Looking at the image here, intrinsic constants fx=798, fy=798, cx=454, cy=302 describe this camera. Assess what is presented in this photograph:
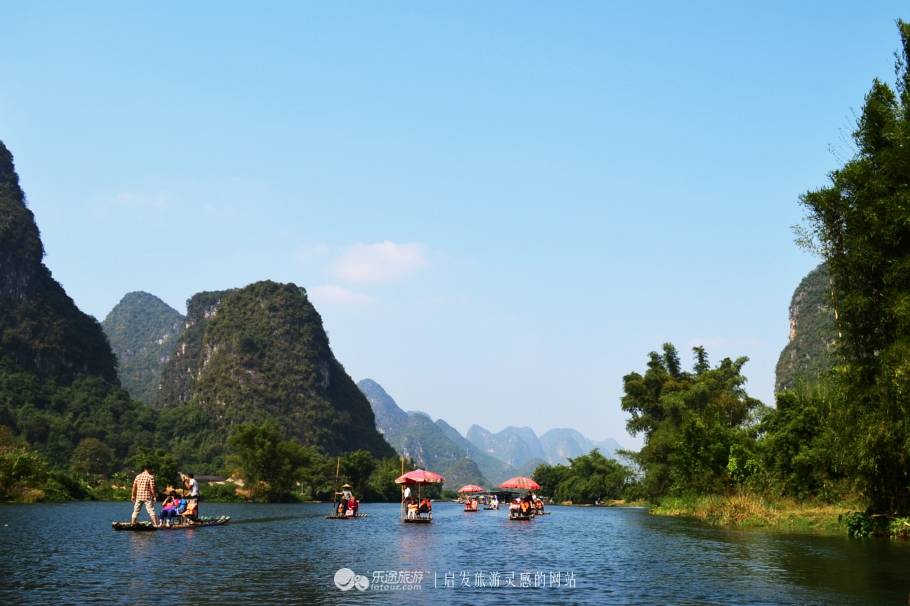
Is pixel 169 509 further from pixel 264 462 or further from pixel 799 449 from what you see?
pixel 264 462

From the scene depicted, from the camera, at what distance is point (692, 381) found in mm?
96312

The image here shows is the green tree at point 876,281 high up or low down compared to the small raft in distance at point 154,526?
up

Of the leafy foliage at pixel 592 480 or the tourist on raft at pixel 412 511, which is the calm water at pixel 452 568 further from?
the leafy foliage at pixel 592 480

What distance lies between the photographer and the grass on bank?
134 ft

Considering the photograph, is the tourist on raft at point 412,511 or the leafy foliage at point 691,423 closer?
the tourist on raft at point 412,511

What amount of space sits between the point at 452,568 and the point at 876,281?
18973mm

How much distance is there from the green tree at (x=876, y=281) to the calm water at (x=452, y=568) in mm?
3265

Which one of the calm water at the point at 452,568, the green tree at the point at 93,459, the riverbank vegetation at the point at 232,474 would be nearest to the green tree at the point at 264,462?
the riverbank vegetation at the point at 232,474

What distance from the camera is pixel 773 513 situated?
45.3 m

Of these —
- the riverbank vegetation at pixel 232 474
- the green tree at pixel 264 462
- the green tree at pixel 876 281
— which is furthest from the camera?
the green tree at pixel 264 462

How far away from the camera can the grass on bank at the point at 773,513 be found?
40.8m

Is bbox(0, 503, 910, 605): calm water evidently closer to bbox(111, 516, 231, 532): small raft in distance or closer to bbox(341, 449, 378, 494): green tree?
bbox(111, 516, 231, 532): small raft in distance

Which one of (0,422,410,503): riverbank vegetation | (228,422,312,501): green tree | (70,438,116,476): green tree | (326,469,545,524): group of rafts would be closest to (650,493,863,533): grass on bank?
(326,469,545,524): group of rafts

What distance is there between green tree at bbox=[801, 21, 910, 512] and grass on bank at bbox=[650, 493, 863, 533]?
25.6 ft
